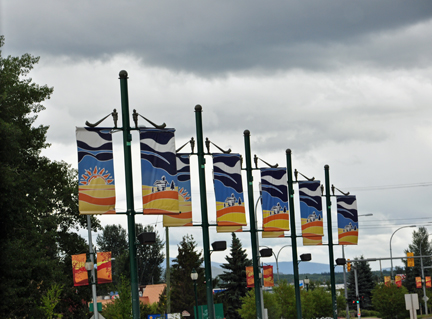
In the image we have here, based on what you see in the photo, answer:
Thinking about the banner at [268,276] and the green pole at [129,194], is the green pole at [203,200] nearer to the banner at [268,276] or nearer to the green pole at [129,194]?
the green pole at [129,194]

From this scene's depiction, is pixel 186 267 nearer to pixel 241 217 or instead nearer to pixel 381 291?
pixel 381 291

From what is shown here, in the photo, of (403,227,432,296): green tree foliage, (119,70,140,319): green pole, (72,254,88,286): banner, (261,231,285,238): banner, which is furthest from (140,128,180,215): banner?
(403,227,432,296): green tree foliage

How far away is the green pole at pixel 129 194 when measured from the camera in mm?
17672

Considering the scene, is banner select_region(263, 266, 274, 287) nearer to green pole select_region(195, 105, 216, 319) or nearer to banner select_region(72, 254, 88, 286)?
banner select_region(72, 254, 88, 286)

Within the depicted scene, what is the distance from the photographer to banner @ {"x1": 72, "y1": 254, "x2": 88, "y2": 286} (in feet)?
118

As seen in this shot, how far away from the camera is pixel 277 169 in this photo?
2744cm

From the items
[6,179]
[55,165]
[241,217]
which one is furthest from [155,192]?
[55,165]

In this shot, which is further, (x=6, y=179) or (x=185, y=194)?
(x=6, y=179)

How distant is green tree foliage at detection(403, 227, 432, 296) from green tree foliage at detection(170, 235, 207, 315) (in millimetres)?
52241

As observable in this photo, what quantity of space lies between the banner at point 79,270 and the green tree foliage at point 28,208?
56.1 inches

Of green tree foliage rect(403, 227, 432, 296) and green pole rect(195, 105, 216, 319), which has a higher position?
green pole rect(195, 105, 216, 319)

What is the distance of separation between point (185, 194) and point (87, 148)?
19.9 feet

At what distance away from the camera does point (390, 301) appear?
3004 inches

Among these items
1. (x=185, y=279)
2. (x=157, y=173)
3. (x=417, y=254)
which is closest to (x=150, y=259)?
(x=185, y=279)
